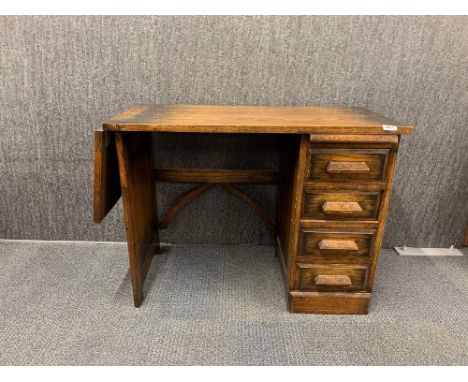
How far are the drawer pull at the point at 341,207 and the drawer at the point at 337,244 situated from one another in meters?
0.09

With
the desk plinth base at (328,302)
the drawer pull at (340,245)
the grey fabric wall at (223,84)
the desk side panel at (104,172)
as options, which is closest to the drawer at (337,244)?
the drawer pull at (340,245)

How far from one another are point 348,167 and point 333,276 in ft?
1.50

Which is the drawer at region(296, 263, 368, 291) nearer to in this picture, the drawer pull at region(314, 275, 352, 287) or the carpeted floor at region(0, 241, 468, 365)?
Result: the drawer pull at region(314, 275, 352, 287)

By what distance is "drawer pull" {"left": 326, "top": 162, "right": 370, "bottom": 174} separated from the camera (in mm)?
1278

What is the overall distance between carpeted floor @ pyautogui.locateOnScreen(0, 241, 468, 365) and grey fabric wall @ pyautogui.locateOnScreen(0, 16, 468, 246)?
30cm

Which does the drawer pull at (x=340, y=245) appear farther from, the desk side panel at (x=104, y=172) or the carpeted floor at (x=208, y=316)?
the desk side panel at (x=104, y=172)

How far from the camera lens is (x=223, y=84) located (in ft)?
5.76

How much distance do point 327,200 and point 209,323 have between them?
671 millimetres

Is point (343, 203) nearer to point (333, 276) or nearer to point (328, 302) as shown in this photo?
point (333, 276)

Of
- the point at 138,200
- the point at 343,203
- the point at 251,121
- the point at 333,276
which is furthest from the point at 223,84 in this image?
the point at 333,276

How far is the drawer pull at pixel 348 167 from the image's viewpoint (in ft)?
4.19

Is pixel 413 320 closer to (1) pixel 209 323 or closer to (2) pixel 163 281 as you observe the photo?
(1) pixel 209 323

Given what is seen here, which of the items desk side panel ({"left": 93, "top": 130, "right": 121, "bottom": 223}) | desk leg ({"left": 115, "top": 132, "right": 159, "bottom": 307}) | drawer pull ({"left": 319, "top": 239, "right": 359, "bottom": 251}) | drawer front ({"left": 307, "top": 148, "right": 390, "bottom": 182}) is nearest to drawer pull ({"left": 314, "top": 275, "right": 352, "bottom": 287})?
drawer pull ({"left": 319, "top": 239, "right": 359, "bottom": 251})

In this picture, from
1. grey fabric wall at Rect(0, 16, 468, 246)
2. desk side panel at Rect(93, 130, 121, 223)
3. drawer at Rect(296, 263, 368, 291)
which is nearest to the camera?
desk side panel at Rect(93, 130, 121, 223)
